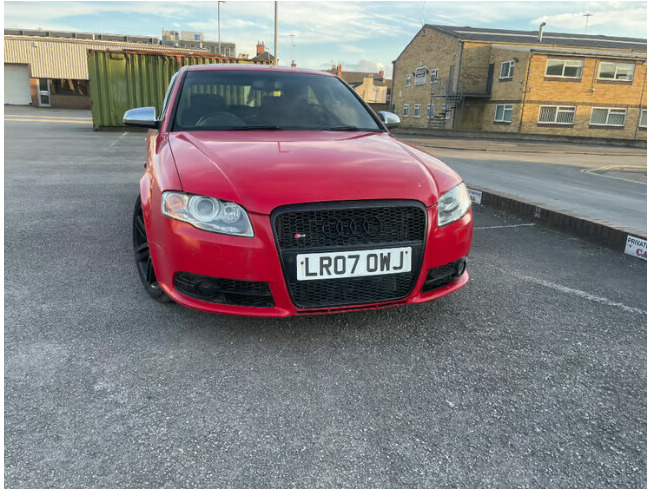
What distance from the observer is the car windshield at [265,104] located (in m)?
3.49

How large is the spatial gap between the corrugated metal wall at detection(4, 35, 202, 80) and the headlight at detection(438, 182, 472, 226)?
45.4 m

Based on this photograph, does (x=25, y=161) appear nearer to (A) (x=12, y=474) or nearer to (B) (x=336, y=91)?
(B) (x=336, y=91)

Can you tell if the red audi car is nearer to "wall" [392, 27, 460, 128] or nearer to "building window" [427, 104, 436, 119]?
"wall" [392, 27, 460, 128]

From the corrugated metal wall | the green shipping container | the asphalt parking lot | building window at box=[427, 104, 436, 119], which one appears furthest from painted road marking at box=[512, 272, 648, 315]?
the corrugated metal wall

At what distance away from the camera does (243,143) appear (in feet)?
9.71

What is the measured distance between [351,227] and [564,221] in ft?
12.3

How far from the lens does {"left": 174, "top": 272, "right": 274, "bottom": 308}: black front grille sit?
2393 millimetres

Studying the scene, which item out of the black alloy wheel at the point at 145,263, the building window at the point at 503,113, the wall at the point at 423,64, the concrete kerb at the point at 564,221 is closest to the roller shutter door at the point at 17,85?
the wall at the point at 423,64

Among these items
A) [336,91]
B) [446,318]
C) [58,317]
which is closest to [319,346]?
[446,318]

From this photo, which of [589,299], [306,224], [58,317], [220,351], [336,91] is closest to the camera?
[306,224]

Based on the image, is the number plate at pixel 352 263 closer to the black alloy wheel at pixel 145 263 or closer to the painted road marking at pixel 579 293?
the black alloy wheel at pixel 145 263

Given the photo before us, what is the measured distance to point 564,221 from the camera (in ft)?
17.1

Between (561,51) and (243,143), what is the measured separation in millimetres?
32470

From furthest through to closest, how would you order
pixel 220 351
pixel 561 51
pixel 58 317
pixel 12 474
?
pixel 561 51 < pixel 58 317 < pixel 220 351 < pixel 12 474
